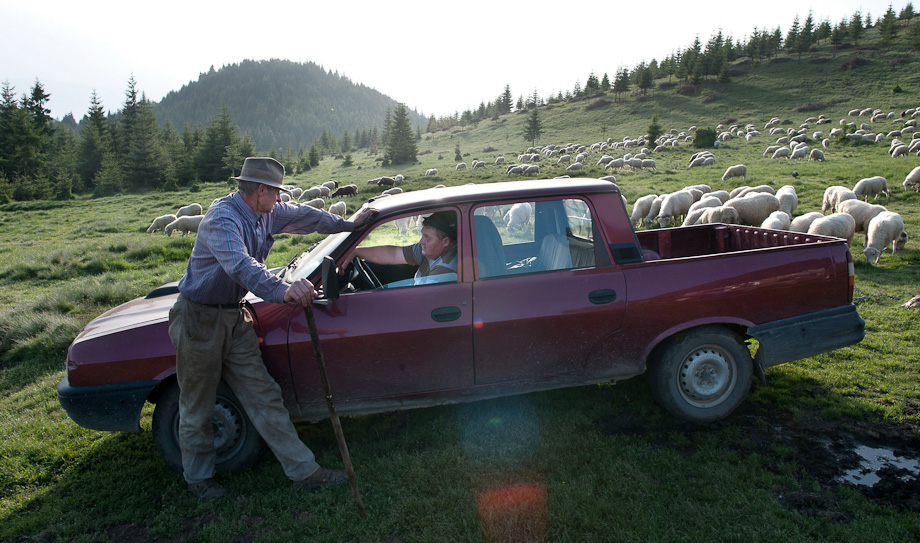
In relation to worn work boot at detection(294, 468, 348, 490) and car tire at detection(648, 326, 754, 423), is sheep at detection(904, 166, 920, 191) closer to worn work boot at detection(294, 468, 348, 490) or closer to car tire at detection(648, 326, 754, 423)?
car tire at detection(648, 326, 754, 423)

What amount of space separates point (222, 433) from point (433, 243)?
7.14 feet

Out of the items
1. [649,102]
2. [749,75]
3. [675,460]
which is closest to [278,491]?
[675,460]

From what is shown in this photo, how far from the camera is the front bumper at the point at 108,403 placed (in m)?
3.36

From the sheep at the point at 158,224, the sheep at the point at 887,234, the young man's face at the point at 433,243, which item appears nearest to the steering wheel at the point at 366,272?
the young man's face at the point at 433,243

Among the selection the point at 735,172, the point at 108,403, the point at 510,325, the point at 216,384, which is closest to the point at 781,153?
the point at 735,172

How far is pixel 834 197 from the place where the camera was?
43.7 feet

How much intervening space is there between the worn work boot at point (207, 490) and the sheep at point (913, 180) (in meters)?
20.7

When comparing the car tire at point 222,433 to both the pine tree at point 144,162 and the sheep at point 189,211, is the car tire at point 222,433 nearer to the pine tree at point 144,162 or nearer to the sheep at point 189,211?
the sheep at point 189,211

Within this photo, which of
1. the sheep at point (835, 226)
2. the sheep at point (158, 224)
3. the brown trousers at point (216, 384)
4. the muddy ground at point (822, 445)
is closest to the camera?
the muddy ground at point (822, 445)

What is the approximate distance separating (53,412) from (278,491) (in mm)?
3299

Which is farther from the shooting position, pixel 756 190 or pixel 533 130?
pixel 533 130

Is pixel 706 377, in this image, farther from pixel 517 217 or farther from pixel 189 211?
pixel 189 211

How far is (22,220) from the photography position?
23250 millimetres

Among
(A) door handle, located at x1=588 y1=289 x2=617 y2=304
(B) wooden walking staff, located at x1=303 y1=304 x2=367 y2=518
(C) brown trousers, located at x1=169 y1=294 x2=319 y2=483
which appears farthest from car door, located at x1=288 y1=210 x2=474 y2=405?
(A) door handle, located at x1=588 y1=289 x2=617 y2=304
